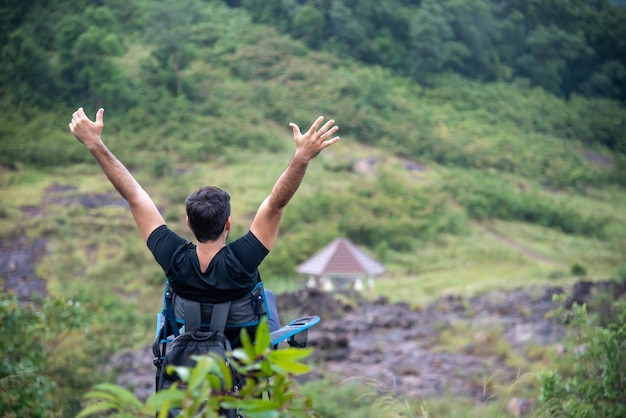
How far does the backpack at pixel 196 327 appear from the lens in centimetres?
213

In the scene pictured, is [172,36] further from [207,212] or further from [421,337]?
[207,212]

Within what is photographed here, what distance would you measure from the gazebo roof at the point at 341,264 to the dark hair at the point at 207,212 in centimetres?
1076

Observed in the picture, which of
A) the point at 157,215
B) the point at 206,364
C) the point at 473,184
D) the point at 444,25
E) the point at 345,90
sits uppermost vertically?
the point at 206,364

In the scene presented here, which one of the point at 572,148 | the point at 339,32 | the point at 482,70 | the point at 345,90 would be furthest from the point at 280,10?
the point at 572,148

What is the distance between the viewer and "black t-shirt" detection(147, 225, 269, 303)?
7.25ft

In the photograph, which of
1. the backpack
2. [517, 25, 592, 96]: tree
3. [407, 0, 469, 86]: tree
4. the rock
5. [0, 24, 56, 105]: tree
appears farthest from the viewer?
[517, 25, 592, 96]: tree

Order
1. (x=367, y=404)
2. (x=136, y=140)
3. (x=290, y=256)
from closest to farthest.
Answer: (x=367, y=404), (x=290, y=256), (x=136, y=140)

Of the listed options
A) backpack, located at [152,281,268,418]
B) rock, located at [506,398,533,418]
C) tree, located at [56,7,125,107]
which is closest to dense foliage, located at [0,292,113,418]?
backpack, located at [152,281,268,418]

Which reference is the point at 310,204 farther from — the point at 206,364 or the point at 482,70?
the point at 206,364

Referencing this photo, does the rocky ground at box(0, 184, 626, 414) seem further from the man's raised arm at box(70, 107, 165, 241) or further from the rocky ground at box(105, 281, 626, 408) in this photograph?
the man's raised arm at box(70, 107, 165, 241)

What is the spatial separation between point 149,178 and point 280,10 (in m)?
8.80

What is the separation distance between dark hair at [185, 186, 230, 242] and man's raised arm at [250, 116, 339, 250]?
0.10m

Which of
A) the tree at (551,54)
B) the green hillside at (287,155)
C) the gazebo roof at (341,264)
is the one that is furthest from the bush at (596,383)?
the tree at (551,54)

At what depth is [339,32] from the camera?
2362 centimetres
